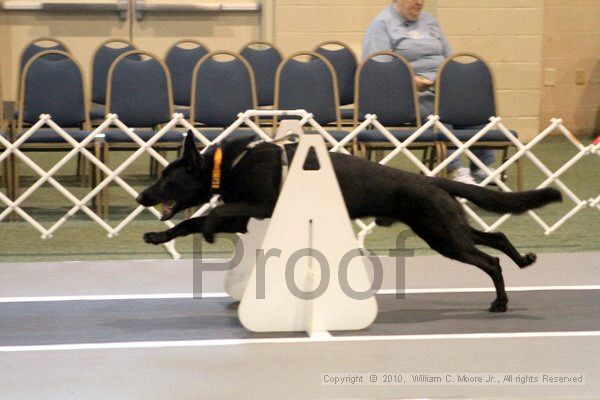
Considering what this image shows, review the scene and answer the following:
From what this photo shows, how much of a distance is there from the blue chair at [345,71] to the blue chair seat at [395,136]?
1050 mm

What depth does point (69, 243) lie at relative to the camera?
5453mm

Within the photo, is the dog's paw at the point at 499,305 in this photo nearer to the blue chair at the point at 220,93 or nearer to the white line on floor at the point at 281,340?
the white line on floor at the point at 281,340

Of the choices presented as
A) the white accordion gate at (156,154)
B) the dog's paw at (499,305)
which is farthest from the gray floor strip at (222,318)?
the white accordion gate at (156,154)

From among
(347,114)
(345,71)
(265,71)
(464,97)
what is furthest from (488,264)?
(265,71)

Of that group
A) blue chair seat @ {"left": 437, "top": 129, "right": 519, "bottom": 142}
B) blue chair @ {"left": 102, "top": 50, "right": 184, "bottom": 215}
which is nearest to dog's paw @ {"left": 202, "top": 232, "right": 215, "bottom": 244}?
blue chair @ {"left": 102, "top": 50, "right": 184, "bottom": 215}

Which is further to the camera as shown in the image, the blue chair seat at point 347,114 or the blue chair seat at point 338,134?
the blue chair seat at point 347,114

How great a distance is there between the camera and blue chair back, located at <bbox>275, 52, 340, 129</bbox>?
621cm

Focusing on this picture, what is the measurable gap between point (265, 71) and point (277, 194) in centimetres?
372

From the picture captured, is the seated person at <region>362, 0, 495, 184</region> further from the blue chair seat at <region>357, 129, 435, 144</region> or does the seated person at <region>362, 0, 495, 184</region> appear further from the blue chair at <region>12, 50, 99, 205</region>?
the blue chair at <region>12, 50, 99, 205</region>

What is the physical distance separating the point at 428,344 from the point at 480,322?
391 millimetres

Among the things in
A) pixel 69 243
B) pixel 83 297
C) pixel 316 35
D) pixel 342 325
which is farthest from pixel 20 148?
pixel 316 35

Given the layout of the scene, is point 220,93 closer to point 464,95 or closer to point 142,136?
point 142,136

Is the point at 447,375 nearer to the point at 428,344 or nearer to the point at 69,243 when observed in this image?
the point at 428,344

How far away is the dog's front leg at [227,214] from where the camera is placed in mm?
3637
